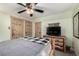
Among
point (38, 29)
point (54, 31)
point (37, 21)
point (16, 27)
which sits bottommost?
point (54, 31)

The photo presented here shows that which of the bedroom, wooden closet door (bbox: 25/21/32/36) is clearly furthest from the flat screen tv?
wooden closet door (bbox: 25/21/32/36)

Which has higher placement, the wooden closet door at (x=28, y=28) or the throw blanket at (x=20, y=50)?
the wooden closet door at (x=28, y=28)

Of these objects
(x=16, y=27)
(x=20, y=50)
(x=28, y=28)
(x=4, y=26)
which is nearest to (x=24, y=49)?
(x=20, y=50)

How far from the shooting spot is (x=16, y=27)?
4.11 meters

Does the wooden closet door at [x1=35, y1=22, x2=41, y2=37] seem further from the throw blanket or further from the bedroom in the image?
the throw blanket

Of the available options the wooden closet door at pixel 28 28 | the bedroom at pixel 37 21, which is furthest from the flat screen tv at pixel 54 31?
the wooden closet door at pixel 28 28

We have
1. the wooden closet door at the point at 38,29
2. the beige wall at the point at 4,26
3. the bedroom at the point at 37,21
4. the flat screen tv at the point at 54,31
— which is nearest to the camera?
the bedroom at the point at 37,21

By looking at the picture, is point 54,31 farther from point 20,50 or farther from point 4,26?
point 20,50

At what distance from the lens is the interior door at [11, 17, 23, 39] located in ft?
12.8

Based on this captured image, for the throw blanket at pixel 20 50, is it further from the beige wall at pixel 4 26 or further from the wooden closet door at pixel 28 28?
the wooden closet door at pixel 28 28

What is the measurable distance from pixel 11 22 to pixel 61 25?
2789mm

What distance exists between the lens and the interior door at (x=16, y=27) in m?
3.89

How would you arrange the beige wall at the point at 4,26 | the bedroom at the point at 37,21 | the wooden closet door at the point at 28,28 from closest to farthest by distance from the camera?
the bedroom at the point at 37,21
the beige wall at the point at 4,26
the wooden closet door at the point at 28,28

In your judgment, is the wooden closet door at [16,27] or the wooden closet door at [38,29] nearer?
the wooden closet door at [16,27]
